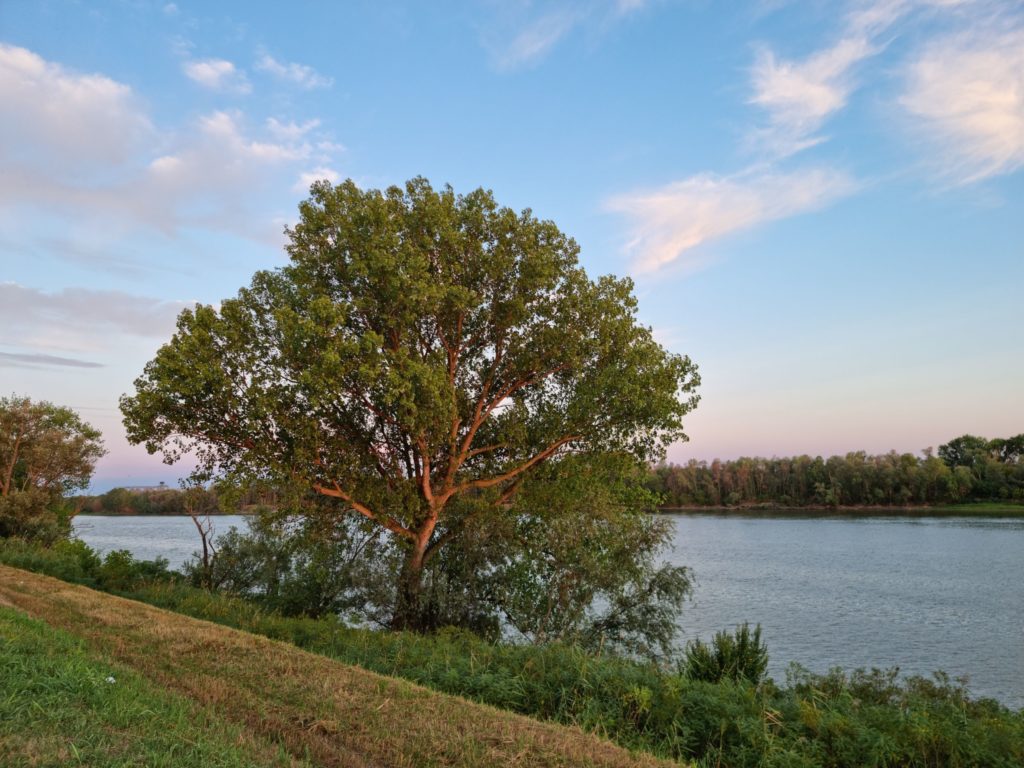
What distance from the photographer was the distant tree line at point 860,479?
104 meters

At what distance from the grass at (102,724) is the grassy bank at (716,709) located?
13.4ft

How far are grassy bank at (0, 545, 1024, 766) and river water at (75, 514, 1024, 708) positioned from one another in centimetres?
1010

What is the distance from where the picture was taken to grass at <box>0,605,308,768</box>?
4.60 meters

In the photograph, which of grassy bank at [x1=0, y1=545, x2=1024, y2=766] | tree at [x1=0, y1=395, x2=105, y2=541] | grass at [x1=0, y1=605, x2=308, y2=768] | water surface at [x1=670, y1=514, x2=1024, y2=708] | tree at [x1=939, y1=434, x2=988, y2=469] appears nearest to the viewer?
grass at [x1=0, y1=605, x2=308, y2=768]

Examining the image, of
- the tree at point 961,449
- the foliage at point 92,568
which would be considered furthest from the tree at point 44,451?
the tree at point 961,449

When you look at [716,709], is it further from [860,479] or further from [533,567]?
[860,479]

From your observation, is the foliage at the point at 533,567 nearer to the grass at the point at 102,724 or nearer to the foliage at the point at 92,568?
the foliage at the point at 92,568

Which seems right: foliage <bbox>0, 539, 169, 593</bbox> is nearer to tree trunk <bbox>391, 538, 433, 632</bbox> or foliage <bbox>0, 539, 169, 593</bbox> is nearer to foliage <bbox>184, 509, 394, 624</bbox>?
foliage <bbox>184, 509, 394, 624</bbox>

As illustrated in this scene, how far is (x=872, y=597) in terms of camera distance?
33125 millimetres

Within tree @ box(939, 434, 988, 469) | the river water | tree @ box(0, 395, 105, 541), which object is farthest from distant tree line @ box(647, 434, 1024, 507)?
tree @ box(0, 395, 105, 541)

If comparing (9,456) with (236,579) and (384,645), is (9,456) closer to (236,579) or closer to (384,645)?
(236,579)

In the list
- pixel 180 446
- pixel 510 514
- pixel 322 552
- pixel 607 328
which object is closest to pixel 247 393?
pixel 180 446

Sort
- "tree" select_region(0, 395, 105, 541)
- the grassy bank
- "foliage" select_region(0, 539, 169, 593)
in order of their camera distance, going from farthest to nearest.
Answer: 1. "tree" select_region(0, 395, 105, 541)
2. "foliage" select_region(0, 539, 169, 593)
3. the grassy bank

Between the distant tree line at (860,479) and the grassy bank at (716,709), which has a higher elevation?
the distant tree line at (860,479)
